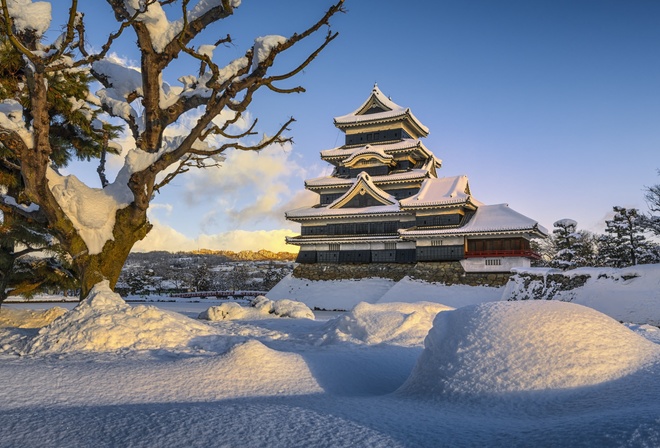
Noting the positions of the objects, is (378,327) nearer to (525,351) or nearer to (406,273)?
(525,351)

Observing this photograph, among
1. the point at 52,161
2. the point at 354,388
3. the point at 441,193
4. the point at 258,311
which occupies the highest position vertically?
the point at 441,193

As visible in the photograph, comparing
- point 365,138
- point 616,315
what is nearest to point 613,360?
point 616,315

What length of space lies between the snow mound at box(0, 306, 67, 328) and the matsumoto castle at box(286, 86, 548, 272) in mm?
21571

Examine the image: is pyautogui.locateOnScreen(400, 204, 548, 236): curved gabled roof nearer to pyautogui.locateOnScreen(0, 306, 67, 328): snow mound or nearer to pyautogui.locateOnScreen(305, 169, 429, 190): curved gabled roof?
pyautogui.locateOnScreen(305, 169, 429, 190): curved gabled roof

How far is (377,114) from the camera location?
3397cm

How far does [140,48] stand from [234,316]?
7.96m

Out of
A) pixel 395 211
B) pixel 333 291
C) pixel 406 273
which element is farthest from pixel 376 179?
pixel 333 291

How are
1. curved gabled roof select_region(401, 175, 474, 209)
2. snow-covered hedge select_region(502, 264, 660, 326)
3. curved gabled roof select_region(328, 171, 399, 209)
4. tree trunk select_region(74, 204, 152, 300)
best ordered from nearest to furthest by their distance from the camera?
tree trunk select_region(74, 204, 152, 300), snow-covered hedge select_region(502, 264, 660, 326), curved gabled roof select_region(401, 175, 474, 209), curved gabled roof select_region(328, 171, 399, 209)

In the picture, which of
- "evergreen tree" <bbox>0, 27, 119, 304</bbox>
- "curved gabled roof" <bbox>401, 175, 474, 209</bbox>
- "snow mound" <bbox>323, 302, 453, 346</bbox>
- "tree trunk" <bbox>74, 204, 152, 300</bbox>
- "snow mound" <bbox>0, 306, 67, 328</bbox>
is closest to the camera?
"tree trunk" <bbox>74, 204, 152, 300</bbox>

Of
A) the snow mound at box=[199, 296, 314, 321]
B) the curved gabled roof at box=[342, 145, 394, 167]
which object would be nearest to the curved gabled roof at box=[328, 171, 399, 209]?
the curved gabled roof at box=[342, 145, 394, 167]

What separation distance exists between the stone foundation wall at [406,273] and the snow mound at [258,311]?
15143 mm

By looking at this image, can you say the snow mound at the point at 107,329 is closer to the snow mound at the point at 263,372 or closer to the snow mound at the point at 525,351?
the snow mound at the point at 263,372

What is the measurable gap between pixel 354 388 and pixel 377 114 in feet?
102

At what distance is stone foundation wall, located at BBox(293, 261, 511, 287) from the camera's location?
26625 mm
